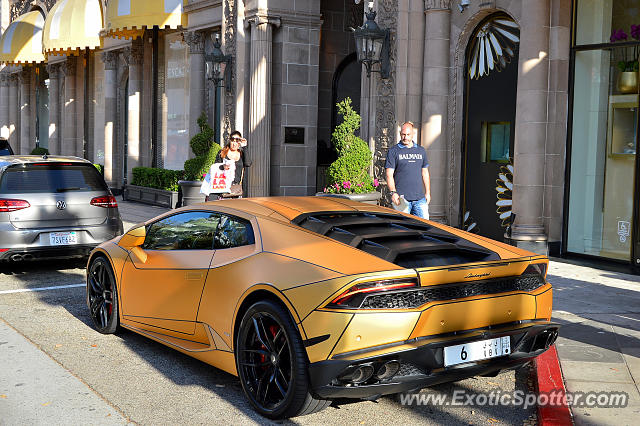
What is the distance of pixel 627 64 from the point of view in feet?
37.4

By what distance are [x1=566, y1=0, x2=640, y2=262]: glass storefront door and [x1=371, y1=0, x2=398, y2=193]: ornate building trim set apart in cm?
361

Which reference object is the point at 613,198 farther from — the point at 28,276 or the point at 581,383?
the point at 28,276

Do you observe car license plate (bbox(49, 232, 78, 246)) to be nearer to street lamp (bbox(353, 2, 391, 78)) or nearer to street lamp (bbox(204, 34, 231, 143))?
street lamp (bbox(353, 2, 391, 78))

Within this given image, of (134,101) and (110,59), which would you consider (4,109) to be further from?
(134,101)

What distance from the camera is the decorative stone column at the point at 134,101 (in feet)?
89.4

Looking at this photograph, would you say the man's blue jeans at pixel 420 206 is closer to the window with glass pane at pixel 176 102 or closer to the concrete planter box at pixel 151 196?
the concrete planter box at pixel 151 196

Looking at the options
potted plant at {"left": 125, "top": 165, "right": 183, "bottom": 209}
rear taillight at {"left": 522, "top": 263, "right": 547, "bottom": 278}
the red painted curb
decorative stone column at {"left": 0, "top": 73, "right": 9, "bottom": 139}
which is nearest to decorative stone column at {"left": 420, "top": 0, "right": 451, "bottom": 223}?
the red painted curb

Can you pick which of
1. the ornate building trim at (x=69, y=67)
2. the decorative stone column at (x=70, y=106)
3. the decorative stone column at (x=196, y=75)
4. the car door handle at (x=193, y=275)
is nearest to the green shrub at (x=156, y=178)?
the decorative stone column at (x=196, y=75)

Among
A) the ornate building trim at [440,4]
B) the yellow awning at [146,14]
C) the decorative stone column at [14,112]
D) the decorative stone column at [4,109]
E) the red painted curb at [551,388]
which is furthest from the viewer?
the decorative stone column at [4,109]

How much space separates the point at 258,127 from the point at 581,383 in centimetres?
1349

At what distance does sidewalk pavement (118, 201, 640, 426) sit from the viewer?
5.41 metres

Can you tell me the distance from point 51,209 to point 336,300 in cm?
664

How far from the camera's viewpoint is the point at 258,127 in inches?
722

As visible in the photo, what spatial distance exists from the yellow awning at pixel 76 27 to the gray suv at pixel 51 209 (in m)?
18.6
